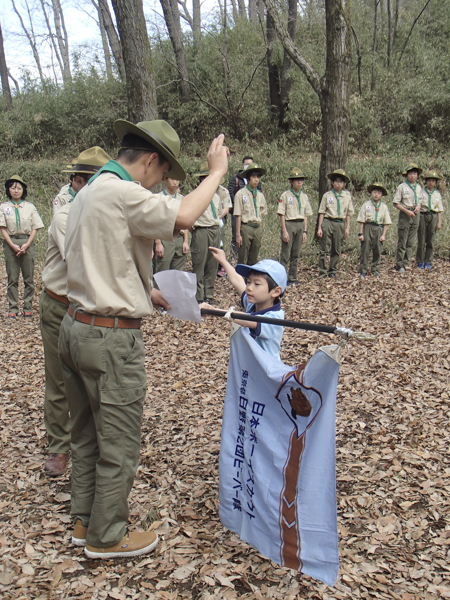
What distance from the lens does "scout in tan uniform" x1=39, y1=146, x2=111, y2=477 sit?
396 cm

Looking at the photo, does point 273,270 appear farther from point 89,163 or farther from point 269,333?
point 89,163

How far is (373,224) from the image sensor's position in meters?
11.5

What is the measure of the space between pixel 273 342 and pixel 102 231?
1465mm

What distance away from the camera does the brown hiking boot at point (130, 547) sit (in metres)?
3.07

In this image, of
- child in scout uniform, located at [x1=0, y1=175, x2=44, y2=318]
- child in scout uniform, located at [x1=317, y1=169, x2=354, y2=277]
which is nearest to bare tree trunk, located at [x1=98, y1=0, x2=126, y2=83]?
child in scout uniform, located at [x1=317, y1=169, x2=354, y2=277]

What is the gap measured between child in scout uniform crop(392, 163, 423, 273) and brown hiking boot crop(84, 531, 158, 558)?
10176mm

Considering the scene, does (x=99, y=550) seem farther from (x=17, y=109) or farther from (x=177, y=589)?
(x=17, y=109)

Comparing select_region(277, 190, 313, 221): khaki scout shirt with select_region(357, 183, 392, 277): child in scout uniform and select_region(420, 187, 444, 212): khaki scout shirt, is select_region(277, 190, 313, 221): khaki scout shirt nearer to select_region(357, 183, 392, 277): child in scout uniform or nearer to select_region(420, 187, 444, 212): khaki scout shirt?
select_region(357, 183, 392, 277): child in scout uniform

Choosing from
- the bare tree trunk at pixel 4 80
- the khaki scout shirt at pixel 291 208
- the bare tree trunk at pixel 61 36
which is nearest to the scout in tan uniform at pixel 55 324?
the khaki scout shirt at pixel 291 208

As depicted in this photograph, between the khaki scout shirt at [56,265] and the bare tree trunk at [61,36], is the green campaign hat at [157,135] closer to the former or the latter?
the khaki scout shirt at [56,265]

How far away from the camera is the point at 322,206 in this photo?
1142cm

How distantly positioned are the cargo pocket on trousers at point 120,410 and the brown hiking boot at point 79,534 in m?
0.83

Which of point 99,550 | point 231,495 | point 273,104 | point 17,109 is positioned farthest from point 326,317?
point 17,109

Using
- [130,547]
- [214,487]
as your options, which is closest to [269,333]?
[214,487]
